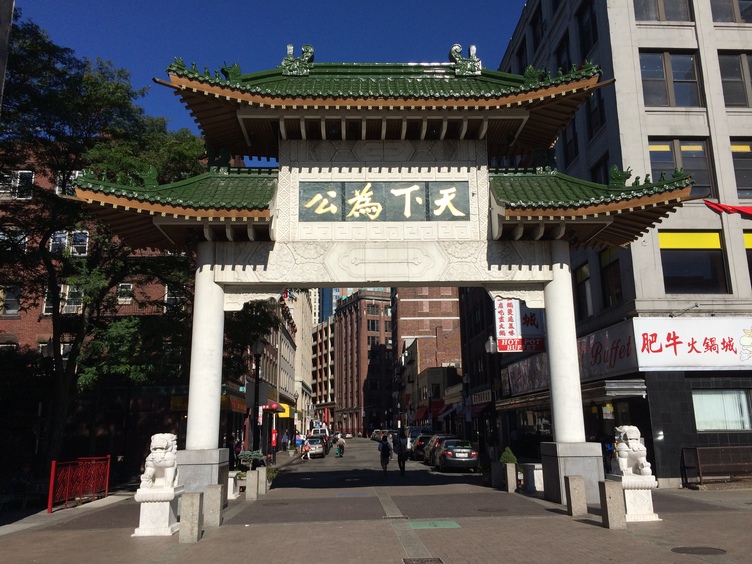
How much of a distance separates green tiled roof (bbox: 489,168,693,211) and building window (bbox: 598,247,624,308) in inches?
313

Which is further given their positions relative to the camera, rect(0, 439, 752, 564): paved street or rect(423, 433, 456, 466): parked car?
rect(423, 433, 456, 466): parked car

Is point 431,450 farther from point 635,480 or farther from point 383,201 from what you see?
point 635,480

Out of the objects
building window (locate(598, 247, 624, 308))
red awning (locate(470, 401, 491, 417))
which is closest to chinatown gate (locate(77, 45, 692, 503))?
building window (locate(598, 247, 624, 308))

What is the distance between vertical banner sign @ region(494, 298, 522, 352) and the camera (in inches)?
1146

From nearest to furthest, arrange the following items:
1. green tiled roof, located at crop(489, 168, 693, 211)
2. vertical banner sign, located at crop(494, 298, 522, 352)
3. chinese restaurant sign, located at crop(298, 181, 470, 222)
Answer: green tiled roof, located at crop(489, 168, 693, 211) < chinese restaurant sign, located at crop(298, 181, 470, 222) < vertical banner sign, located at crop(494, 298, 522, 352)

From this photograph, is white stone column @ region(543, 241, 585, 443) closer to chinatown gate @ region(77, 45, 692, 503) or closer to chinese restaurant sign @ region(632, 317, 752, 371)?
chinatown gate @ region(77, 45, 692, 503)

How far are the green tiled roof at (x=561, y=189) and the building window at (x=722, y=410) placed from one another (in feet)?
29.6

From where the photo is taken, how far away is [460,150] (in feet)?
52.6

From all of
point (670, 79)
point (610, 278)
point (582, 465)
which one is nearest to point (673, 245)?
point (610, 278)

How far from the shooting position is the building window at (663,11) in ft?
76.8

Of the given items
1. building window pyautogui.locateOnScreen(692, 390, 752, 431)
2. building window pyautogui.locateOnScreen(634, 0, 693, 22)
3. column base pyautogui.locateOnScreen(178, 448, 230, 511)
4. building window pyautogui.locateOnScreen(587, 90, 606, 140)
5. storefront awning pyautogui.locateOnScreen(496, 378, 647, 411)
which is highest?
building window pyautogui.locateOnScreen(634, 0, 693, 22)

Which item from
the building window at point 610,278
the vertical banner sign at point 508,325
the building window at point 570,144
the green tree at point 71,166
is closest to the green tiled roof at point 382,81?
the green tree at point 71,166

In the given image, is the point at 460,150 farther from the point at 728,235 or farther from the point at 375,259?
the point at 728,235

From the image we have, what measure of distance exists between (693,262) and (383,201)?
12.8 m
